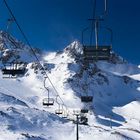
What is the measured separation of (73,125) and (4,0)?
110 m

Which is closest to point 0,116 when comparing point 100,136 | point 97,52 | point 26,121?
point 26,121

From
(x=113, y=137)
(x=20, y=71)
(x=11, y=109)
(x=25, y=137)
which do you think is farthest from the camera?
(x=11, y=109)

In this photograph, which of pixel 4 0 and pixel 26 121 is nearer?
pixel 4 0

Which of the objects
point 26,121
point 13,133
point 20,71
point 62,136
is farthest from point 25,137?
point 20,71

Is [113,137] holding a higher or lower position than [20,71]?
lower

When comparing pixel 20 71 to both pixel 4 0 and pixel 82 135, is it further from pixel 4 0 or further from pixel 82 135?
pixel 82 135

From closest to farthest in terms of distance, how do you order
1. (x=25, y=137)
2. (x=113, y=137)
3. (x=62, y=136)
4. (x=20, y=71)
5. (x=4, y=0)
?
(x=4, y=0)
(x=20, y=71)
(x=25, y=137)
(x=62, y=136)
(x=113, y=137)

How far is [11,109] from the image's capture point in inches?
5123

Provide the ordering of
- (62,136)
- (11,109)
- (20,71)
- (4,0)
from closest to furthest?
(4,0), (20,71), (62,136), (11,109)

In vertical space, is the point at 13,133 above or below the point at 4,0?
below

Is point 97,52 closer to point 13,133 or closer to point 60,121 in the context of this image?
point 13,133

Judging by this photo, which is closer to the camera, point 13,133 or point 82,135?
point 13,133

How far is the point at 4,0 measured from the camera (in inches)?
663

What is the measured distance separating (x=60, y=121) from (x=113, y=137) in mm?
17797
